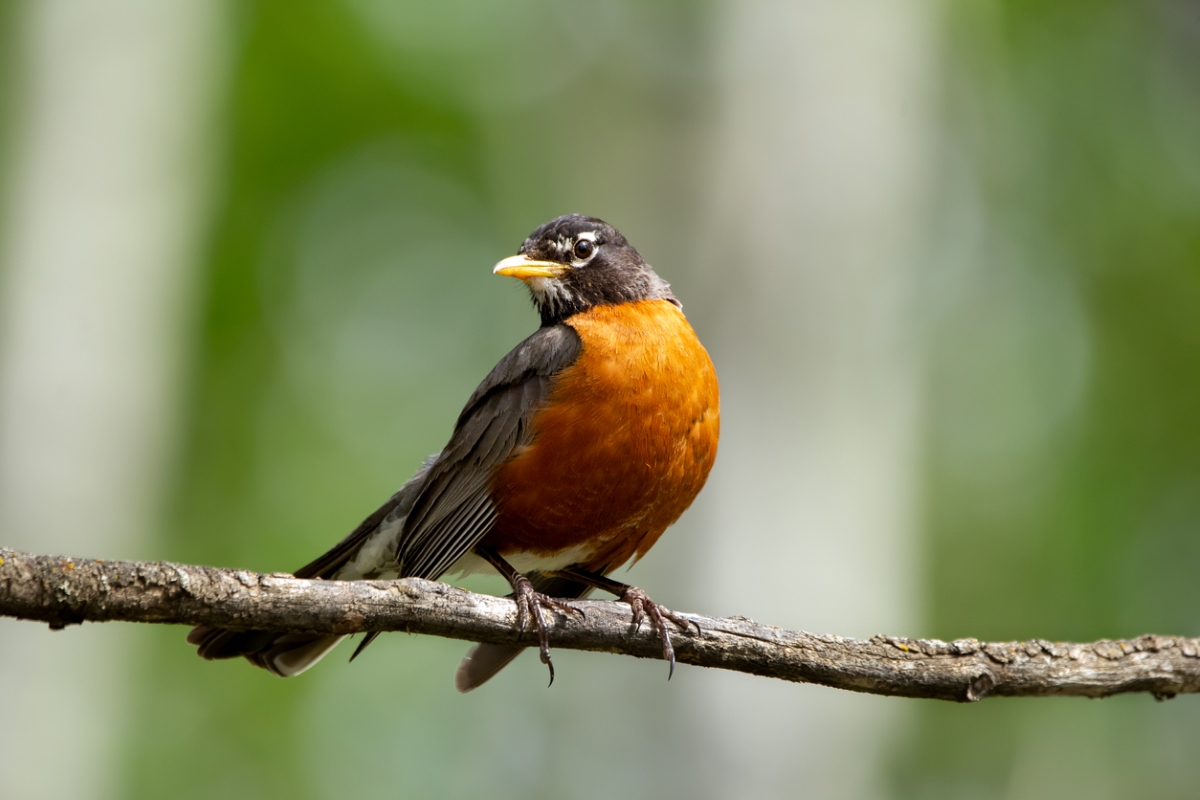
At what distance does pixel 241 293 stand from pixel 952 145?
9.49 m

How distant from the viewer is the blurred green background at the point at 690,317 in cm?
691

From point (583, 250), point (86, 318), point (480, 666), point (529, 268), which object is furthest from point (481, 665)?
point (86, 318)

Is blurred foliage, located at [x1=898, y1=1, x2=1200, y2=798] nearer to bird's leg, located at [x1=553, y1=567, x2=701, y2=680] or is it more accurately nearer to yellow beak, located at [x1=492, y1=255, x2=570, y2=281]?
yellow beak, located at [x1=492, y1=255, x2=570, y2=281]

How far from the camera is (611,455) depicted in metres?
3.79

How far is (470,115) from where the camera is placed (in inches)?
560

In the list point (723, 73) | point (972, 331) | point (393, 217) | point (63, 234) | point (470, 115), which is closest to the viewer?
point (723, 73)

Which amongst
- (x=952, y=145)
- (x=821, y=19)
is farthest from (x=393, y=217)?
(x=821, y=19)

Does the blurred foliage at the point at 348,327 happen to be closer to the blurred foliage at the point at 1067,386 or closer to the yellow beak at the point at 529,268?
the blurred foliage at the point at 1067,386

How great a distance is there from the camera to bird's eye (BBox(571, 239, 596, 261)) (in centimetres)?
473

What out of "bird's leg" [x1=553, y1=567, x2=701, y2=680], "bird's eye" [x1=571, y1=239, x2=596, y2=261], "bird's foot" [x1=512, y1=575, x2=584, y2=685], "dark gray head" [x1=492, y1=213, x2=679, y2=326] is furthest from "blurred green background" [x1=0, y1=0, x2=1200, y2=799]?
"bird's foot" [x1=512, y1=575, x2=584, y2=685]

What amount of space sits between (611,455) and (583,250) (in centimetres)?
133

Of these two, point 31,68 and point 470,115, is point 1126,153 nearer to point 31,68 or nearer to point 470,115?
point 470,115

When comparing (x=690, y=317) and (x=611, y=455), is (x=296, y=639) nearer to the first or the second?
(x=611, y=455)

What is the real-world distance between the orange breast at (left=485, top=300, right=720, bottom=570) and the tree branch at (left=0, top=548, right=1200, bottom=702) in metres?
0.60
